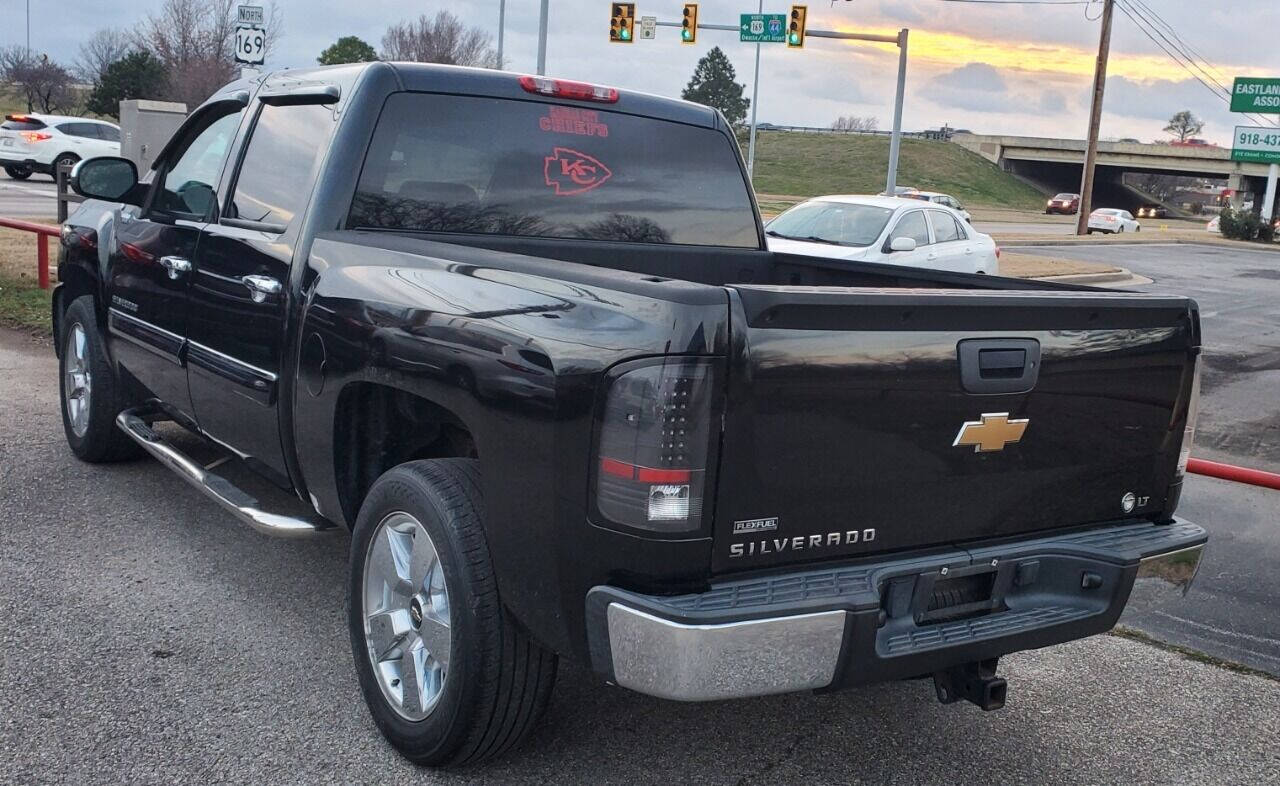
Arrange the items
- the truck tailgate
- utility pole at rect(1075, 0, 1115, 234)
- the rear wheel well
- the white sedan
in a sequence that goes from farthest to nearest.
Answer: utility pole at rect(1075, 0, 1115, 234) → the white sedan → the rear wheel well → the truck tailgate

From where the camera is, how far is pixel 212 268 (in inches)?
181

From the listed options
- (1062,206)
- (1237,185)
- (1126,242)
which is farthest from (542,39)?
(1237,185)

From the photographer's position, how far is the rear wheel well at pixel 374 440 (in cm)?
378

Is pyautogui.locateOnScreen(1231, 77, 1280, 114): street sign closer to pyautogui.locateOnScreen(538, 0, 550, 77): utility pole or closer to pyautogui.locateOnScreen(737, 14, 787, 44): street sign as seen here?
pyautogui.locateOnScreen(737, 14, 787, 44): street sign

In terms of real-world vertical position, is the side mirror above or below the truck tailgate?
above

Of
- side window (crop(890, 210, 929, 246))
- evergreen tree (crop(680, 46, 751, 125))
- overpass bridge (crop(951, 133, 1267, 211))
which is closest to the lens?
side window (crop(890, 210, 929, 246))

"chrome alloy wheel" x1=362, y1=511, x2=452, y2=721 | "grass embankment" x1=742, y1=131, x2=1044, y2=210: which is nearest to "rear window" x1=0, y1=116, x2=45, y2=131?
"chrome alloy wheel" x1=362, y1=511, x2=452, y2=721

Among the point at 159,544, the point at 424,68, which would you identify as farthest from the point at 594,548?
the point at 159,544

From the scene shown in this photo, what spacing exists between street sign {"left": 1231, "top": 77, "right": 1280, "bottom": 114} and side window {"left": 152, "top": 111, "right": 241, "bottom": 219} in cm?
4822

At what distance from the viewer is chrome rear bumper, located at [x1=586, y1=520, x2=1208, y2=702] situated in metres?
2.70

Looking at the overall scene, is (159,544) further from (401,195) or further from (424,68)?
(424,68)

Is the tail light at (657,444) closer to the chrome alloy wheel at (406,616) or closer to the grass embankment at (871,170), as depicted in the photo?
the chrome alloy wheel at (406,616)

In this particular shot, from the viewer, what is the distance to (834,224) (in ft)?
48.3

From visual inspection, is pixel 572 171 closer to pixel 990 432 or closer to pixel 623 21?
pixel 990 432
